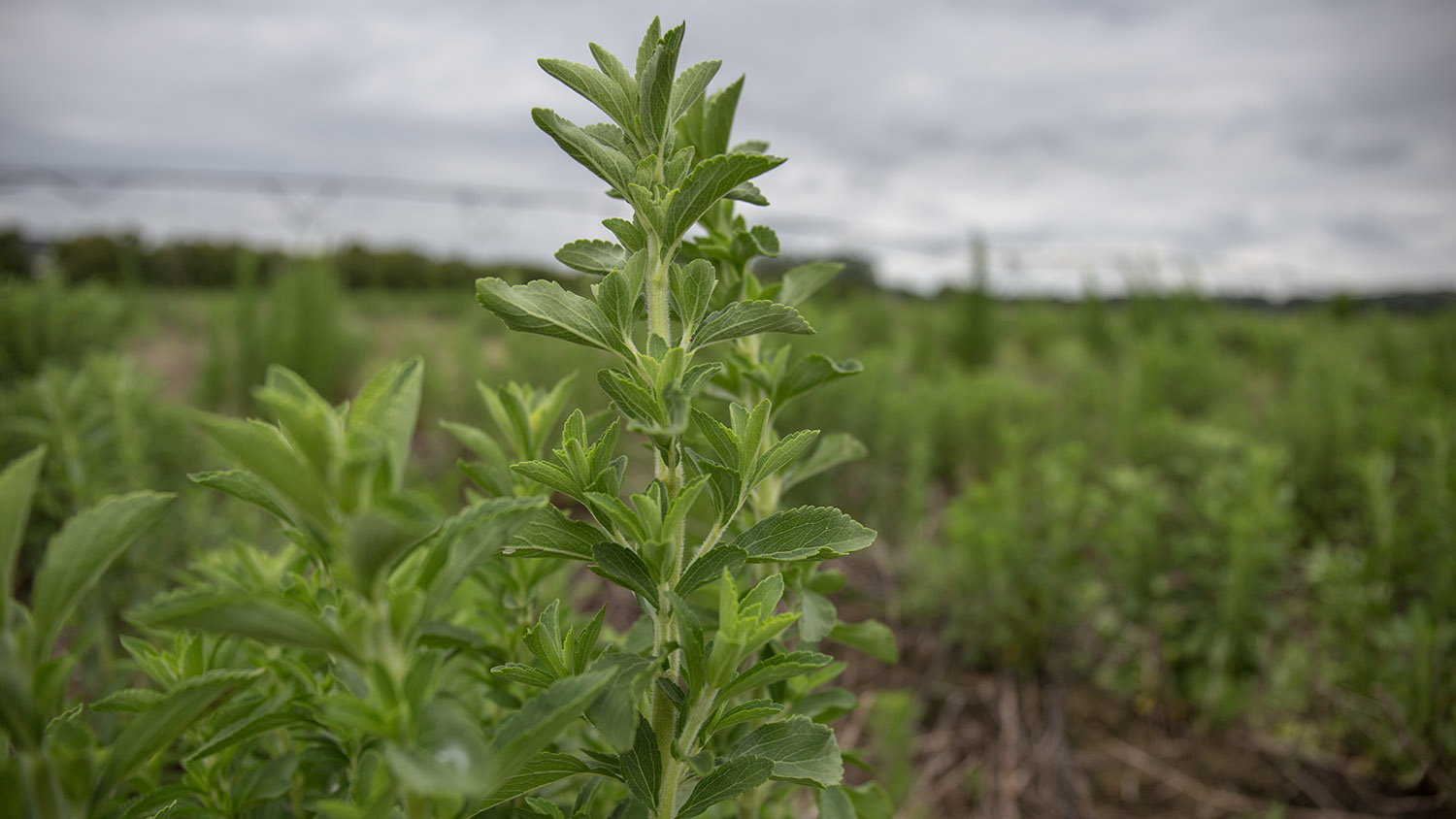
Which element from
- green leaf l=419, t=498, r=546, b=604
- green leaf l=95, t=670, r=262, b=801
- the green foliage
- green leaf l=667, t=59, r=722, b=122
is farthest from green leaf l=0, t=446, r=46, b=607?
the green foliage

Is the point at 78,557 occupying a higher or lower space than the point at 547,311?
lower

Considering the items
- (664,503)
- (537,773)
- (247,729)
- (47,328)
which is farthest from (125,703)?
(47,328)

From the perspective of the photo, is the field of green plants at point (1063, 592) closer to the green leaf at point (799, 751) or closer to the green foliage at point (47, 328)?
the green foliage at point (47, 328)

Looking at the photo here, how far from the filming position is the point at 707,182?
616mm

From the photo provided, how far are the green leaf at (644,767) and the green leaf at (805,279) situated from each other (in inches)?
18.9

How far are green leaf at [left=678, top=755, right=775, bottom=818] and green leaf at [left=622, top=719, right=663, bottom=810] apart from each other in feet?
0.10

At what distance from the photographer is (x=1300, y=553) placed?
3137mm

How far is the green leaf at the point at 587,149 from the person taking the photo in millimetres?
641

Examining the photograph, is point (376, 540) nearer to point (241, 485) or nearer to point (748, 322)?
point (241, 485)

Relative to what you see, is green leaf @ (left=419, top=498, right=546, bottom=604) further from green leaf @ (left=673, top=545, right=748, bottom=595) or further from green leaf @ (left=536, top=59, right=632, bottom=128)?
green leaf @ (left=536, top=59, right=632, bottom=128)

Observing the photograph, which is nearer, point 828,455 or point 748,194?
point 748,194

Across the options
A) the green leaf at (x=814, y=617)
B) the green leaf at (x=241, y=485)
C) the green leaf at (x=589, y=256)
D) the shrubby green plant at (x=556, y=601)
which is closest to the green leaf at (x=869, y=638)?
the shrubby green plant at (x=556, y=601)

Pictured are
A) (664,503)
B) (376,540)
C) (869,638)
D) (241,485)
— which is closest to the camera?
(376,540)

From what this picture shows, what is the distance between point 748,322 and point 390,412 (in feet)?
0.97
